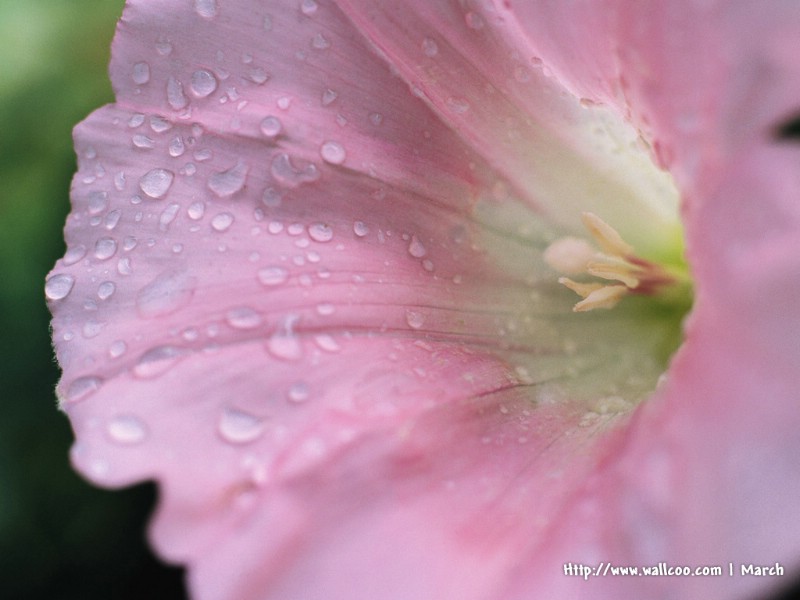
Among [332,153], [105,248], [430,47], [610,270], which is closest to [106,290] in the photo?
[105,248]

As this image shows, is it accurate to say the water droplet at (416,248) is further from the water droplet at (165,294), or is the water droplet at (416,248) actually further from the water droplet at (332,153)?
the water droplet at (165,294)

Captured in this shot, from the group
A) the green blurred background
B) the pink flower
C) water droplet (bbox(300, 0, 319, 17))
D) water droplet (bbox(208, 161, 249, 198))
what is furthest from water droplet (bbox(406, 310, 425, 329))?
the green blurred background

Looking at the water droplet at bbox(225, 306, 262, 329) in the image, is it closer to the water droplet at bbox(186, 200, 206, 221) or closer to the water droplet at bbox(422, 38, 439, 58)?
the water droplet at bbox(186, 200, 206, 221)

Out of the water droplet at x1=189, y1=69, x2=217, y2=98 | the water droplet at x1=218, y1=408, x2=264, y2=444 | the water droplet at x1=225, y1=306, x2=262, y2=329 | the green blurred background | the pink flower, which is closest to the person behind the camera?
the pink flower

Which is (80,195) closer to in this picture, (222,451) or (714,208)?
(222,451)

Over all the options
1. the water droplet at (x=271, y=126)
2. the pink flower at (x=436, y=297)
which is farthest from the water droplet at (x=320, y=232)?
the water droplet at (x=271, y=126)

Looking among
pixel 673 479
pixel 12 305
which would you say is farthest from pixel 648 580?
pixel 12 305

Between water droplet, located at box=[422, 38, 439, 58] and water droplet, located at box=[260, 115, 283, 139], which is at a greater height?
water droplet, located at box=[422, 38, 439, 58]
